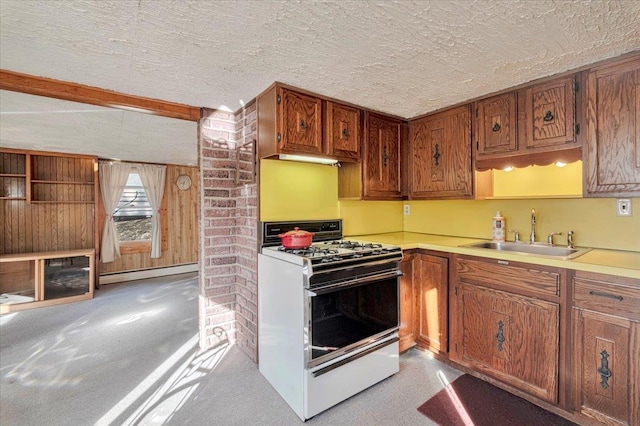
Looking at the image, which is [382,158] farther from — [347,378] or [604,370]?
[604,370]

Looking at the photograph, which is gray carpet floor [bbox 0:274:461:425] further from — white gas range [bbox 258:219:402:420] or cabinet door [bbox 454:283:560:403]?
cabinet door [bbox 454:283:560:403]

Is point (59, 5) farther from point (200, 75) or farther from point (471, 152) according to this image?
point (471, 152)

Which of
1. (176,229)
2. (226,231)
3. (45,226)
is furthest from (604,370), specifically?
(45,226)

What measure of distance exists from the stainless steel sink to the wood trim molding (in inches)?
102

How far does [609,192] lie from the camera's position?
175 cm

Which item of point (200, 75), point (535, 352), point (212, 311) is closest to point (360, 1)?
point (200, 75)

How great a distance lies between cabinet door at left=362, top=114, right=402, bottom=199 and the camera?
2.57m

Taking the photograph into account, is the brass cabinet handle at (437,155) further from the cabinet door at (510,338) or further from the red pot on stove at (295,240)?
the red pot on stove at (295,240)

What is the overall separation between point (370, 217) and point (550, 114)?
1.64 meters

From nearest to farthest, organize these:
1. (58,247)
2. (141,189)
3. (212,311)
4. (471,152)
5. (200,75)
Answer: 1. (200,75)
2. (471,152)
3. (212,311)
4. (58,247)
5. (141,189)

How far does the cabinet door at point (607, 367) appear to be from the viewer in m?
1.46

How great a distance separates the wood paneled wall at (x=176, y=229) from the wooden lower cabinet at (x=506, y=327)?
4963mm

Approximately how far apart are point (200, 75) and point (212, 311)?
1.90 metres

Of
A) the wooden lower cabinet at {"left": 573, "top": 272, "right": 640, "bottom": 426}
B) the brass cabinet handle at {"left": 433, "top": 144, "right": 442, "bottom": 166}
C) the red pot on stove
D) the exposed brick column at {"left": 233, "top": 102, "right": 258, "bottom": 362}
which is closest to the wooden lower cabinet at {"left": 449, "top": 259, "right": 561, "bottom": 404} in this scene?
the wooden lower cabinet at {"left": 573, "top": 272, "right": 640, "bottom": 426}
